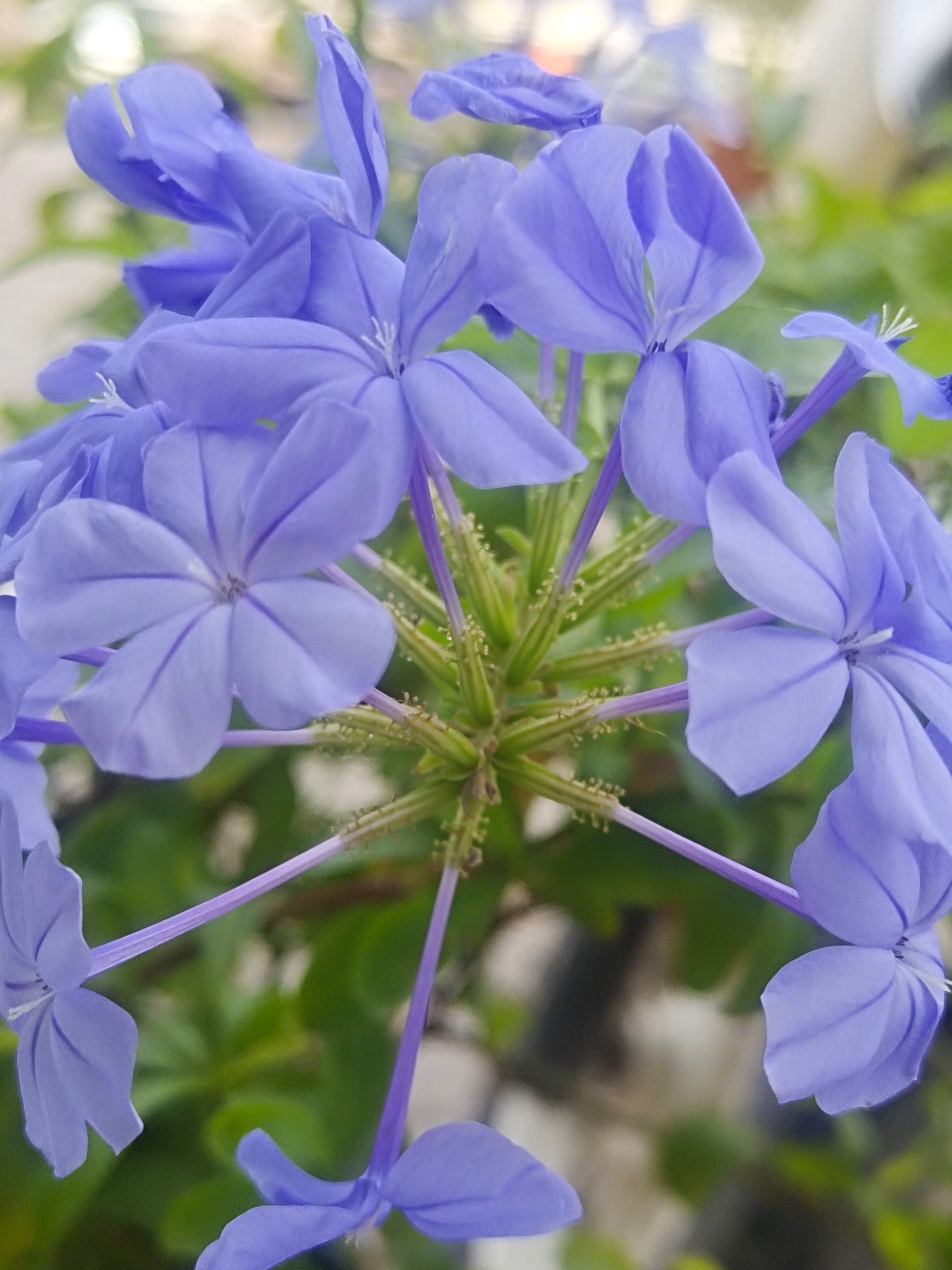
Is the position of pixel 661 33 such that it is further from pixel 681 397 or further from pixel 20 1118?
pixel 20 1118

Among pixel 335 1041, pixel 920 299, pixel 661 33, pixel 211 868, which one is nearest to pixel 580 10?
pixel 661 33

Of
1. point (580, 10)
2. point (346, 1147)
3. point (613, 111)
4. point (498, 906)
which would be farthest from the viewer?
point (580, 10)

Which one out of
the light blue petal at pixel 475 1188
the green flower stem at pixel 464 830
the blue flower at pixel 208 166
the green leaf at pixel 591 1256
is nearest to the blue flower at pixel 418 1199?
the light blue petal at pixel 475 1188

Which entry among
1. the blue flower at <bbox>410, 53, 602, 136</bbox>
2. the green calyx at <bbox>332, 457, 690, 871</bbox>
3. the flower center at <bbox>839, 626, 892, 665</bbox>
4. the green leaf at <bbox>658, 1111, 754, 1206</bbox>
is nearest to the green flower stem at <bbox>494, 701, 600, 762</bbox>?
the green calyx at <bbox>332, 457, 690, 871</bbox>

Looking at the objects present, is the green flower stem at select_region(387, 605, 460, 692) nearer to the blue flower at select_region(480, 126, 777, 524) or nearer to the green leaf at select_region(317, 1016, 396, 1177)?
the blue flower at select_region(480, 126, 777, 524)

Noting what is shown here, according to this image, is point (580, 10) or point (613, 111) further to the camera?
point (580, 10)

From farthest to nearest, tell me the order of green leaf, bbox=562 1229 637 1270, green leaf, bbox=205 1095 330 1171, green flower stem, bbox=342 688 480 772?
green leaf, bbox=562 1229 637 1270 < green leaf, bbox=205 1095 330 1171 < green flower stem, bbox=342 688 480 772

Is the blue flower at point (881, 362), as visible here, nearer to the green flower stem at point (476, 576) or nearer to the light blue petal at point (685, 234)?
the light blue petal at point (685, 234)
